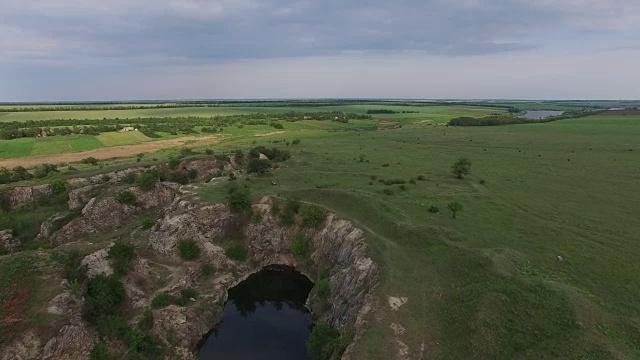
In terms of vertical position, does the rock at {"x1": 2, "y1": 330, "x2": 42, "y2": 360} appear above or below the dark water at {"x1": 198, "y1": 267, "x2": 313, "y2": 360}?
above

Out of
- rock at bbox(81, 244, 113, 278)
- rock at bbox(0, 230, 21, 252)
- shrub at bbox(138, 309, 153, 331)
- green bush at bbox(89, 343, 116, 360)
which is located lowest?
green bush at bbox(89, 343, 116, 360)

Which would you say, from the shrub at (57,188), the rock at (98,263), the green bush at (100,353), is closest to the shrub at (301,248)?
the rock at (98,263)

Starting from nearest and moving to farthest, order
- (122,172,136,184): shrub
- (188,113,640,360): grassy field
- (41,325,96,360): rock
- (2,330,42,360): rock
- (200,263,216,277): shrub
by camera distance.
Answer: (188,113,640,360): grassy field, (2,330,42,360): rock, (41,325,96,360): rock, (200,263,216,277): shrub, (122,172,136,184): shrub

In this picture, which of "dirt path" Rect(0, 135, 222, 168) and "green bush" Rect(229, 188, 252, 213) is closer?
"green bush" Rect(229, 188, 252, 213)

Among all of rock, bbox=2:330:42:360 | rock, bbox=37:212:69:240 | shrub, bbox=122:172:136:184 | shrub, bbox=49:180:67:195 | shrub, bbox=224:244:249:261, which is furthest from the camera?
shrub, bbox=122:172:136:184

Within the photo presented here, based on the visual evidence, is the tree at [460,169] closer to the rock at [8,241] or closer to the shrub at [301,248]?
the shrub at [301,248]

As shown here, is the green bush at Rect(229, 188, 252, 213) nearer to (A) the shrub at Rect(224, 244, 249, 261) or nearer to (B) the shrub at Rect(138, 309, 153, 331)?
(A) the shrub at Rect(224, 244, 249, 261)

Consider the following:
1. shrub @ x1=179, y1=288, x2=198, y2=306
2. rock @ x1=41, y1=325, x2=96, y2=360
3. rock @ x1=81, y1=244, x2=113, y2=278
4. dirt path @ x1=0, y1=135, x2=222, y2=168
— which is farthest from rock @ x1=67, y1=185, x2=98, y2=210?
rock @ x1=41, y1=325, x2=96, y2=360
